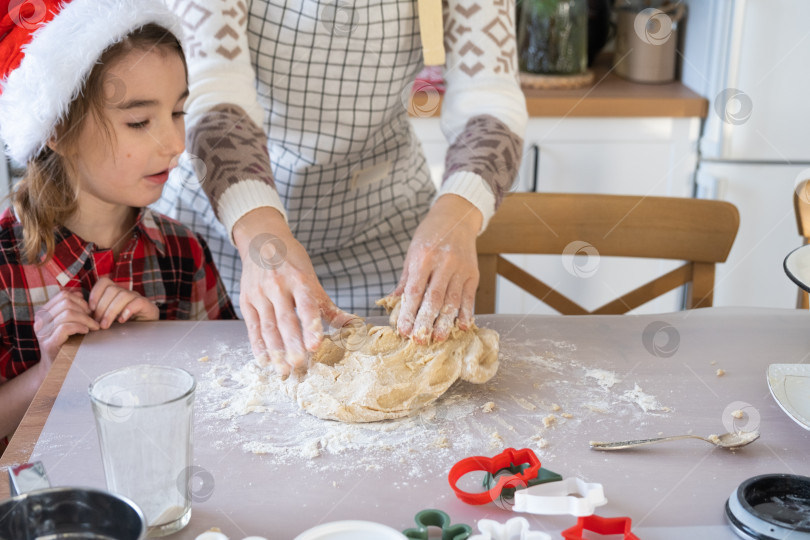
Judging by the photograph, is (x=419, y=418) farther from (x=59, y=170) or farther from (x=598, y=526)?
(x=59, y=170)

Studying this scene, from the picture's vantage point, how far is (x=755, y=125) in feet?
8.10

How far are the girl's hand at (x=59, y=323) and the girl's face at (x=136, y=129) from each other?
0.63ft

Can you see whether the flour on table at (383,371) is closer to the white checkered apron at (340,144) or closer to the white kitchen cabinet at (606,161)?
the white checkered apron at (340,144)

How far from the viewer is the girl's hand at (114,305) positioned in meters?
1.27

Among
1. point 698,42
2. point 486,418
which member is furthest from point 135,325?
point 698,42

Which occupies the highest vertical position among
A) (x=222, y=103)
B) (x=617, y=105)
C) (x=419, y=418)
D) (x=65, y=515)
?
(x=222, y=103)

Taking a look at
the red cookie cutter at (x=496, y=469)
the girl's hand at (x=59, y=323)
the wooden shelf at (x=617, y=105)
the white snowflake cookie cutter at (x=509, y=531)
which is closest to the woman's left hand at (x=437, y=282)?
the red cookie cutter at (x=496, y=469)

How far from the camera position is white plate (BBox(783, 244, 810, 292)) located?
964mm

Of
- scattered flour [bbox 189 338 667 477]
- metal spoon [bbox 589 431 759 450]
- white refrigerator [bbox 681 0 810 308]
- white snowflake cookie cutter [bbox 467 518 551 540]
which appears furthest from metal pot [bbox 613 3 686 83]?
white snowflake cookie cutter [bbox 467 518 551 540]

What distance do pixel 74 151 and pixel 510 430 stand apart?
83 centimetres

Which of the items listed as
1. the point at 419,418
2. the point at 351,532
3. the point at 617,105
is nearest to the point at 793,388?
the point at 419,418

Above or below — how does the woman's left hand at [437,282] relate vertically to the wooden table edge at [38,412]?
above

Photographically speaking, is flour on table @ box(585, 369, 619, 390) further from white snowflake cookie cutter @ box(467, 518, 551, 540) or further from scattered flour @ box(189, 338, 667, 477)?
white snowflake cookie cutter @ box(467, 518, 551, 540)

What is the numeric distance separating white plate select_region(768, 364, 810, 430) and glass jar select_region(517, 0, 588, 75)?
69.6 inches
